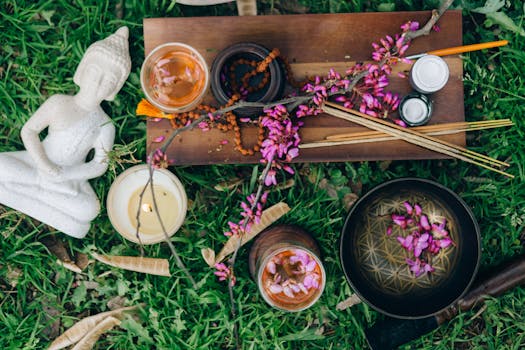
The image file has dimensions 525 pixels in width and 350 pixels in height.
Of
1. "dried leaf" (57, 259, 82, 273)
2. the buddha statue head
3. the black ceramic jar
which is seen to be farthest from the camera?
"dried leaf" (57, 259, 82, 273)

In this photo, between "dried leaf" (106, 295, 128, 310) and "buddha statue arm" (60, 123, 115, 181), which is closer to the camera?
"buddha statue arm" (60, 123, 115, 181)

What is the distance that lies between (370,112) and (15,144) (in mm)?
1240

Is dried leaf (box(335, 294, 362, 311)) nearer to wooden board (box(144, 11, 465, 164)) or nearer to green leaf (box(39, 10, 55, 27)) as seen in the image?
wooden board (box(144, 11, 465, 164))

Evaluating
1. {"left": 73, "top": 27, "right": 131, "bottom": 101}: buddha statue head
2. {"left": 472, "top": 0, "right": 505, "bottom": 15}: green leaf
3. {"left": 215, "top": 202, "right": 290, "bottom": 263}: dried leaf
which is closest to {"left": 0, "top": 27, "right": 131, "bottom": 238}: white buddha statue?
{"left": 73, "top": 27, "right": 131, "bottom": 101}: buddha statue head

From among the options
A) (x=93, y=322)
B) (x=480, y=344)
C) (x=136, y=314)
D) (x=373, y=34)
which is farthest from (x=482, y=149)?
(x=93, y=322)

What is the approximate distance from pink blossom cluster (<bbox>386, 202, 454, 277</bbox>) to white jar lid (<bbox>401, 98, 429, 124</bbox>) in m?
0.26

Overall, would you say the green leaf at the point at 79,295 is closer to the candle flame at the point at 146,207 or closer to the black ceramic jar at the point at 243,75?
the candle flame at the point at 146,207

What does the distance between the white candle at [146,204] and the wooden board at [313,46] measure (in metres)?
0.11

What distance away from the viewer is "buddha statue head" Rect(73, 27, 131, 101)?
157 centimetres

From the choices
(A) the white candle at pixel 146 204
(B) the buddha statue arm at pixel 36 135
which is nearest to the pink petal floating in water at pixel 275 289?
(A) the white candle at pixel 146 204

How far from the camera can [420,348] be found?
5.74 ft

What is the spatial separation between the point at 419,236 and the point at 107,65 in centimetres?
107

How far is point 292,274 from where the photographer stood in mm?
1563

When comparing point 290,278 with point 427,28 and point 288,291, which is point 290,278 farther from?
point 427,28
